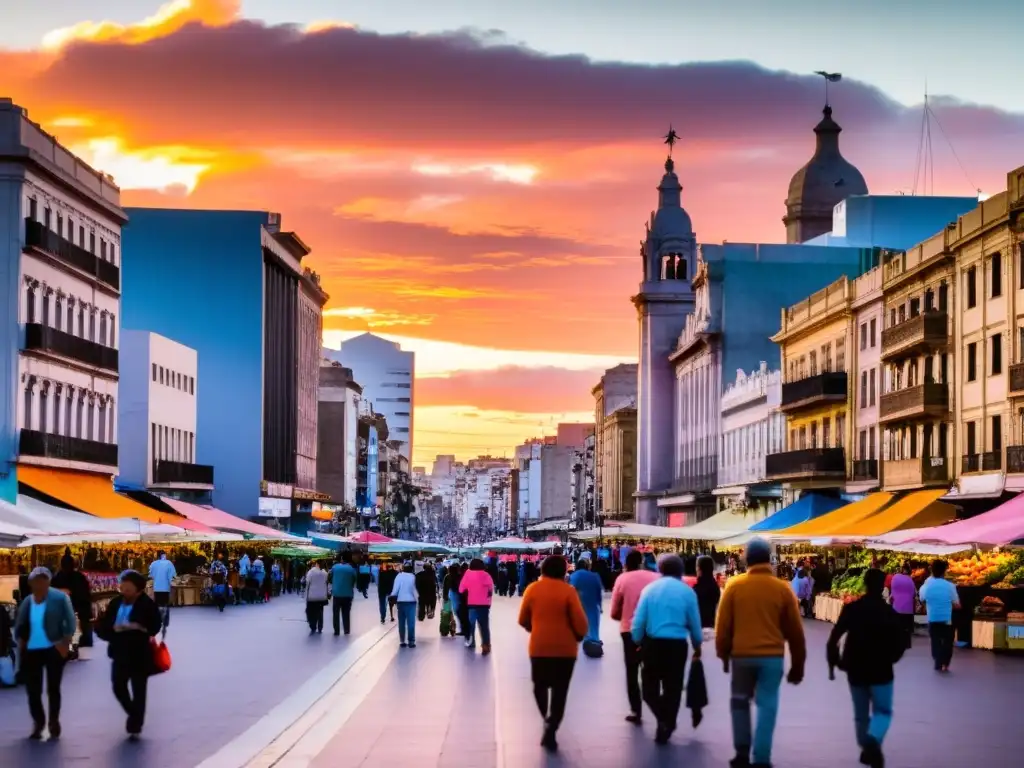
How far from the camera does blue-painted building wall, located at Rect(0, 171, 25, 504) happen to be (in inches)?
2159

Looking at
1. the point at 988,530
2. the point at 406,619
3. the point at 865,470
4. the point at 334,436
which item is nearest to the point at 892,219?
the point at 865,470

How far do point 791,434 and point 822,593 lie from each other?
3092 centimetres

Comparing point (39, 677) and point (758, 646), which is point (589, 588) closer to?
point (39, 677)

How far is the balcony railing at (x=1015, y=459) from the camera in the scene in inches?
1925

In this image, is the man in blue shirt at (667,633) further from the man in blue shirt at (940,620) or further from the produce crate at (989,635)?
the produce crate at (989,635)

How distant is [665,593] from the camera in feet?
54.6

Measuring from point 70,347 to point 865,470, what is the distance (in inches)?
1053

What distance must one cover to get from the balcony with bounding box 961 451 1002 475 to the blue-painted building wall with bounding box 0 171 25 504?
2669cm

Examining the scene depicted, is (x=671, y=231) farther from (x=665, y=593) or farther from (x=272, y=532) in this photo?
(x=665, y=593)

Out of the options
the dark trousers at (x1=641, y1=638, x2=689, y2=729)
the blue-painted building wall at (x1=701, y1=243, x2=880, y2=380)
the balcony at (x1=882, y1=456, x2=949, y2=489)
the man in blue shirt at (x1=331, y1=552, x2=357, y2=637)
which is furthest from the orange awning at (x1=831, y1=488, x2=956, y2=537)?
the blue-painted building wall at (x1=701, y1=243, x2=880, y2=380)

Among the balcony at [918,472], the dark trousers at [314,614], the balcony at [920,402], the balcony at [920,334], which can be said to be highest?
the balcony at [920,334]

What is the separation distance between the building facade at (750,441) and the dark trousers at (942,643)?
50634 millimetres

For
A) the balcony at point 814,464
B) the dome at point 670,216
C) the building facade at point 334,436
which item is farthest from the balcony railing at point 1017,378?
the building facade at point 334,436

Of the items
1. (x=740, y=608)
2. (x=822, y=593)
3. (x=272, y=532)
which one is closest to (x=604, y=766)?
(x=740, y=608)
